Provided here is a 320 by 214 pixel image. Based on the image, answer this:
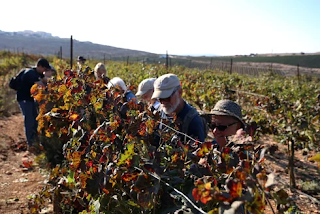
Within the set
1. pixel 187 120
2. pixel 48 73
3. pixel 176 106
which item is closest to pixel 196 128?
→ pixel 187 120

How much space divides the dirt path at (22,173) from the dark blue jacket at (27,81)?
1138 mm

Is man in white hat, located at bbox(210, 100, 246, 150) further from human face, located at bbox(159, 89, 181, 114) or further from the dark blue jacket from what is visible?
the dark blue jacket

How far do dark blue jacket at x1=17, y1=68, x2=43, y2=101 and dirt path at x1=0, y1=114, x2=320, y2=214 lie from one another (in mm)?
1138

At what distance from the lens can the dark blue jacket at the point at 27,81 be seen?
5656mm

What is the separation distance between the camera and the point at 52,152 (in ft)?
16.6

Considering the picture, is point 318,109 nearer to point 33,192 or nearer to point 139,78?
point 33,192

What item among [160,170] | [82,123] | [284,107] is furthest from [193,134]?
[284,107]

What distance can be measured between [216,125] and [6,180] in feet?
13.0

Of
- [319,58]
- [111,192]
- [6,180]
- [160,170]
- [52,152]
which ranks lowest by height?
[6,180]

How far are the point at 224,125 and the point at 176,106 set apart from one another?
643 millimetres

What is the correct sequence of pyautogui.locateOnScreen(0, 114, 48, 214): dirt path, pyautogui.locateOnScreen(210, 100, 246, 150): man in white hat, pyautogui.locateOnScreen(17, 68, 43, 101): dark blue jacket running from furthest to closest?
pyautogui.locateOnScreen(17, 68, 43, 101): dark blue jacket
pyautogui.locateOnScreen(0, 114, 48, 214): dirt path
pyautogui.locateOnScreen(210, 100, 246, 150): man in white hat

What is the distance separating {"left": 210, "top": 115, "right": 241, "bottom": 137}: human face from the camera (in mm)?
2094

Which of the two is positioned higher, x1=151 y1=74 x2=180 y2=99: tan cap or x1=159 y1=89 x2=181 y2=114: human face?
x1=151 y1=74 x2=180 y2=99: tan cap

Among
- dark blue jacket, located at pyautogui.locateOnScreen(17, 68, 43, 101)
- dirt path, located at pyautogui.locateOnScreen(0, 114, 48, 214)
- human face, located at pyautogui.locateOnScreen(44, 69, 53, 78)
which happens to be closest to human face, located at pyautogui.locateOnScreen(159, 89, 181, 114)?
dirt path, located at pyautogui.locateOnScreen(0, 114, 48, 214)
